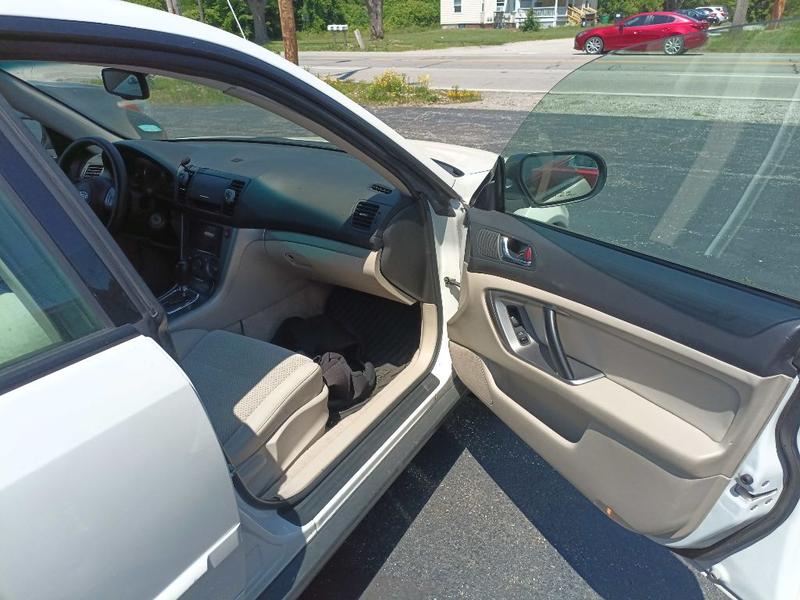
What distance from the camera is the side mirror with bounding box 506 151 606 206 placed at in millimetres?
→ 1653

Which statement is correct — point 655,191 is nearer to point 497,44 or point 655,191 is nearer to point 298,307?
point 298,307

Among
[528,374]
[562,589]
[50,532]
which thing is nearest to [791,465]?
[528,374]

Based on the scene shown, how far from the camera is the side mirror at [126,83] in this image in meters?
1.63

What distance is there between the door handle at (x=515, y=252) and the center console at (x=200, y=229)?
4.69ft

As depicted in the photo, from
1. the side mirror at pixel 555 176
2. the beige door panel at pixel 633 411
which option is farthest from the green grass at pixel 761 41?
the beige door panel at pixel 633 411

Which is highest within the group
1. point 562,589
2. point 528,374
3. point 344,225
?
point 344,225

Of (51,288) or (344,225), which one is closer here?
(51,288)

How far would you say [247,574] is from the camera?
1333 millimetres

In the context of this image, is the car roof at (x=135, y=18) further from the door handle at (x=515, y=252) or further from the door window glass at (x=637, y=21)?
the door window glass at (x=637, y=21)

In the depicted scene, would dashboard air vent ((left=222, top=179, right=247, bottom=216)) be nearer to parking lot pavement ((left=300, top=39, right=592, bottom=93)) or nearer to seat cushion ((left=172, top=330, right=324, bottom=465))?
seat cushion ((left=172, top=330, right=324, bottom=465))

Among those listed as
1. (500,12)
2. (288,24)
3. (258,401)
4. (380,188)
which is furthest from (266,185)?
(500,12)

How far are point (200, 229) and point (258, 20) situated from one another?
116 feet

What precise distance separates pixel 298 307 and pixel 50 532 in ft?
6.71

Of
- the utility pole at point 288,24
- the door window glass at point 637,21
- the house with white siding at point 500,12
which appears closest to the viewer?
the utility pole at point 288,24
